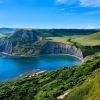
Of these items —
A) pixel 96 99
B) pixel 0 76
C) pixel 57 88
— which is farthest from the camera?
pixel 0 76

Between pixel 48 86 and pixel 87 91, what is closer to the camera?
pixel 87 91

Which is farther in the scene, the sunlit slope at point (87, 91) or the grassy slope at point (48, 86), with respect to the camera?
the grassy slope at point (48, 86)

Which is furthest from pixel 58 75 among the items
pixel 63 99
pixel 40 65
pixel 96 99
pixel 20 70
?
pixel 40 65

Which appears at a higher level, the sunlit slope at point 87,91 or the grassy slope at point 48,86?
the sunlit slope at point 87,91

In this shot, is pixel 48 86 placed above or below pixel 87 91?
Answer: below

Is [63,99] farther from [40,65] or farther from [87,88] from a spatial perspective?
[40,65]

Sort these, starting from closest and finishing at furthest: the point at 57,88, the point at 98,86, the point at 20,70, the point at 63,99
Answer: the point at 98,86 < the point at 63,99 < the point at 57,88 < the point at 20,70

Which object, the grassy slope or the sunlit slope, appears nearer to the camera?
the sunlit slope

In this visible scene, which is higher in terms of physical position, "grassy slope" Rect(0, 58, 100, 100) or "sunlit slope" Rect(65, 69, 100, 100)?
"sunlit slope" Rect(65, 69, 100, 100)
